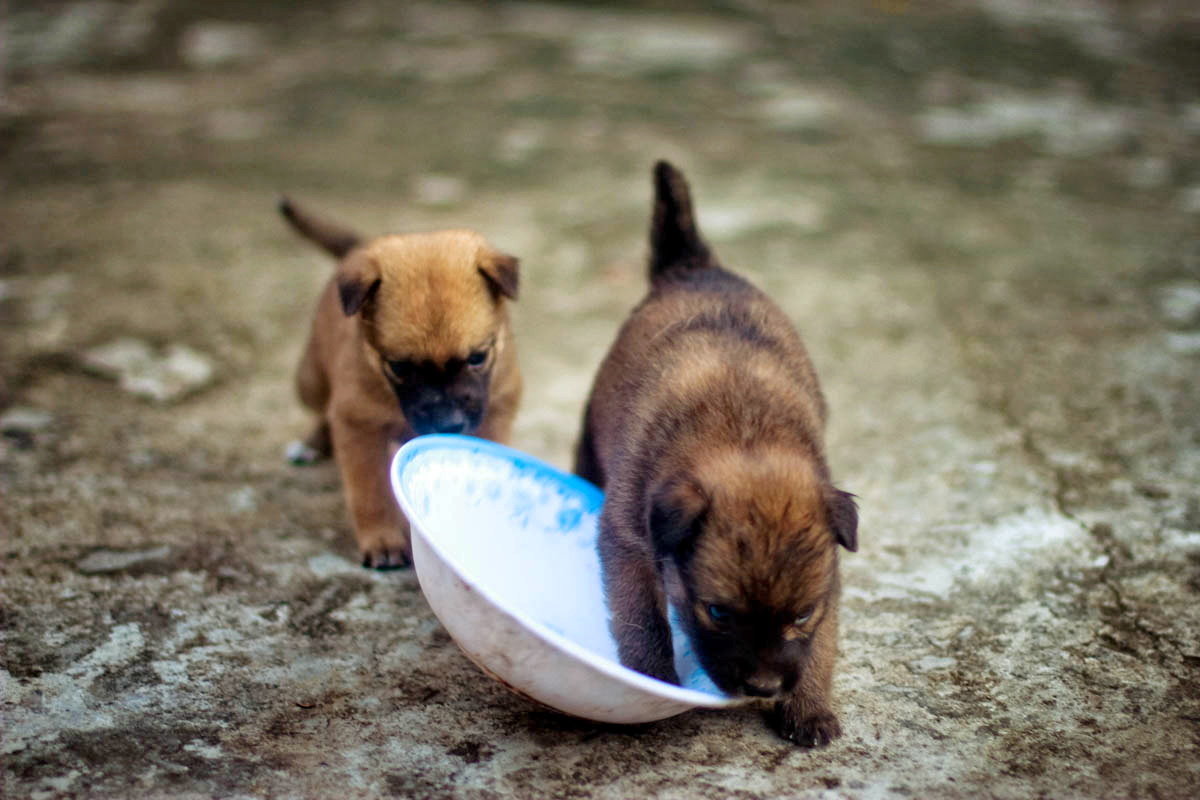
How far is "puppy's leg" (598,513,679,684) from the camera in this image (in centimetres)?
276

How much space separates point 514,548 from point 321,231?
1.96 m

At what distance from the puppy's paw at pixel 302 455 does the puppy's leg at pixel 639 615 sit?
184 cm

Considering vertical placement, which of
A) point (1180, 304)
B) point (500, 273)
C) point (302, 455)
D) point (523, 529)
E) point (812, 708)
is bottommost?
point (302, 455)

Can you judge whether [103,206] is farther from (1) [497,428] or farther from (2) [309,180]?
(1) [497,428]

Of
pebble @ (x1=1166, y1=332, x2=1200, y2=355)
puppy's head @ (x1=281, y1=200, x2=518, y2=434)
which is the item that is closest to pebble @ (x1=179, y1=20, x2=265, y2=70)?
puppy's head @ (x1=281, y1=200, x2=518, y2=434)

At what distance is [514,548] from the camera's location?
323 cm

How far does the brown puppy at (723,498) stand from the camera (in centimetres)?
235

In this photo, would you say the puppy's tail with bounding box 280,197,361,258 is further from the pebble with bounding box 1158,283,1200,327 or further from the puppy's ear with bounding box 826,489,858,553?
the pebble with bounding box 1158,283,1200,327

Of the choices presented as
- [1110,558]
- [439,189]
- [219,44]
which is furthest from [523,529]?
[219,44]

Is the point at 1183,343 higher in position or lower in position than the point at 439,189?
lower

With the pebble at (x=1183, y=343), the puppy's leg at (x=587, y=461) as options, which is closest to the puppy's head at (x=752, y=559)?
the puppy's leg at (x=587, y=461)

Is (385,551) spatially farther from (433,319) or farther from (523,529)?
(433,319)

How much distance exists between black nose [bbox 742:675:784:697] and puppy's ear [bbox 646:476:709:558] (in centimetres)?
31

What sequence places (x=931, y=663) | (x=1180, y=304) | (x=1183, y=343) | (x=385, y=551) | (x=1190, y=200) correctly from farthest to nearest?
(x=1190, y=200), (x=1180, y=304), (x=1183, y=343), (x=385, y=551), (x=931, y=663)
